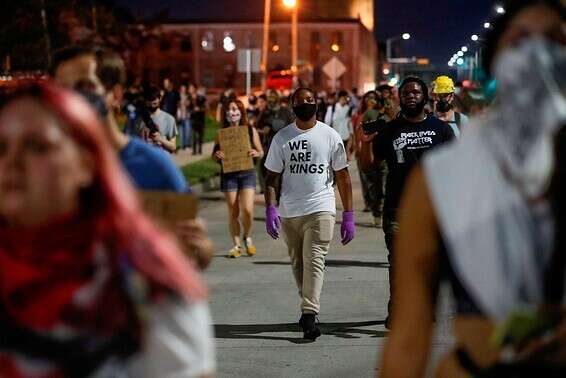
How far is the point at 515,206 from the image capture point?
2.50 meters

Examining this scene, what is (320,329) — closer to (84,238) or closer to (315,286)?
(315,286)

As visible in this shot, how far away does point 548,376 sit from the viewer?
8.32 ft

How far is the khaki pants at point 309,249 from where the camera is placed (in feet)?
29.0

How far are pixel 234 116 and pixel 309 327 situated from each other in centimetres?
526

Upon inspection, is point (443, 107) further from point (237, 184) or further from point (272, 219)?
point (272, 219)

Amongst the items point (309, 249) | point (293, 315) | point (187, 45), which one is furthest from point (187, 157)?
point (187, 45)

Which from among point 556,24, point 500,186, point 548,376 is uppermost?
point 556,24

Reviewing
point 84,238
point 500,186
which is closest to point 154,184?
point 84,238

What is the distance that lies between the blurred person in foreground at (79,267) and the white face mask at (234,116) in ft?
36.0

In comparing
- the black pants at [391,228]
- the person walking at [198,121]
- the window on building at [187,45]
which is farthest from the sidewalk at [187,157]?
the window on building at [187,45]

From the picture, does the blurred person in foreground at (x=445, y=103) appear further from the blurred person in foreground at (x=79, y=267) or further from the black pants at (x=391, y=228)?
the blurred person in foreground at (x=79, y=267)

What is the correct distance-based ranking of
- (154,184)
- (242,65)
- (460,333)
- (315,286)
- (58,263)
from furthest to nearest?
(242,65)
(315,286)
(154,184)
(460,333)
(58,263)

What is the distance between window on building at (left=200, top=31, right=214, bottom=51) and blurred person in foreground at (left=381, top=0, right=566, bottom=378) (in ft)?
404

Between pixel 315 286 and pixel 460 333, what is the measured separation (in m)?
6.05
